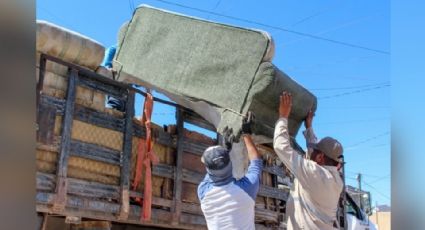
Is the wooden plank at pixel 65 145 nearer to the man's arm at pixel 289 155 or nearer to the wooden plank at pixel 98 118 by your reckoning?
the wooden plank at pixel 98 118

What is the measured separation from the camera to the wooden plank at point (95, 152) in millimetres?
3031

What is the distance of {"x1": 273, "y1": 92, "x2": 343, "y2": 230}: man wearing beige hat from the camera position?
2.54 meters

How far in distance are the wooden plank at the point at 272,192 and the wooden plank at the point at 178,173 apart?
0.93 metres

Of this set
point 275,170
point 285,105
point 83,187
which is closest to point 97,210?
point 83,187

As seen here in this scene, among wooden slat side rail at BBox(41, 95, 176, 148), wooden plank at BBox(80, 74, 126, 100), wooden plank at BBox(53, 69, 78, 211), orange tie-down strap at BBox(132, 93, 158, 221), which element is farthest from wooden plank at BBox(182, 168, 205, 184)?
wooden plank at BBox(53, 69, 78, 211)

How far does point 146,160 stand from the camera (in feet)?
11.3

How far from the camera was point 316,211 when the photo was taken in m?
2.64

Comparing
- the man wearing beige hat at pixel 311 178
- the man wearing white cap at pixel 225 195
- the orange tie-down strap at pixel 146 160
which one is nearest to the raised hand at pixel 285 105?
the man wearing beige hat at pixel 311 178

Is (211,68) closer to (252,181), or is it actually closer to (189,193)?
(252,181)

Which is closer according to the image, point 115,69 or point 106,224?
point 106,224

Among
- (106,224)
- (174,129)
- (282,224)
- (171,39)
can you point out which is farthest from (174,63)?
(282,224)

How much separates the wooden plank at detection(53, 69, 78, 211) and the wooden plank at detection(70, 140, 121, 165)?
0.07 metres

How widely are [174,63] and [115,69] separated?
0.60 metres
